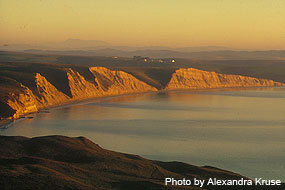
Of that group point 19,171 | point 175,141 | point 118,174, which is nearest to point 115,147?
point 175,141

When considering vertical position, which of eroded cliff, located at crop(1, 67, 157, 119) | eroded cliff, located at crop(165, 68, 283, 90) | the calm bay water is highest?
eroded cliff, located at crop(165, 68, 283, 90)

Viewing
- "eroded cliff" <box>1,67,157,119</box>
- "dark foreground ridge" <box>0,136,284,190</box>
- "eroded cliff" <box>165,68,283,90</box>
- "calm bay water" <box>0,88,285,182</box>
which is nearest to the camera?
"dark foreground ridge" <box>0,136,284,190</box>

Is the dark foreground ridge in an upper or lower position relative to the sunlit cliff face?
lower

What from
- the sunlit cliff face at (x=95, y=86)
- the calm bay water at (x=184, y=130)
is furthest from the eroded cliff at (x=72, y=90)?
the calm bay water at (x=184, y=130)

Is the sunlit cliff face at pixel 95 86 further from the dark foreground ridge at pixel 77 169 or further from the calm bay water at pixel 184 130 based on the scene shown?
the dark foreground ridge at pixel 77 169

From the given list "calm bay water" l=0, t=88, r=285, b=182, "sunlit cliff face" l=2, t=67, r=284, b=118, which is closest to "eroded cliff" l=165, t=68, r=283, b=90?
"sunlit cliff face" l=2, t=67, r=284, b=118

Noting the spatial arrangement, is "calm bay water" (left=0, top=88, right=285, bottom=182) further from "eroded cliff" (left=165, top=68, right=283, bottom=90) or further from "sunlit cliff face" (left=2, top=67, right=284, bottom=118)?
"eroded cliff" (left=165, top=68, right=283, bottom=90)

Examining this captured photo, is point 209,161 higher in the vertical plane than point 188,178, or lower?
higher

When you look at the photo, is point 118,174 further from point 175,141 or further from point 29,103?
point 29,103
